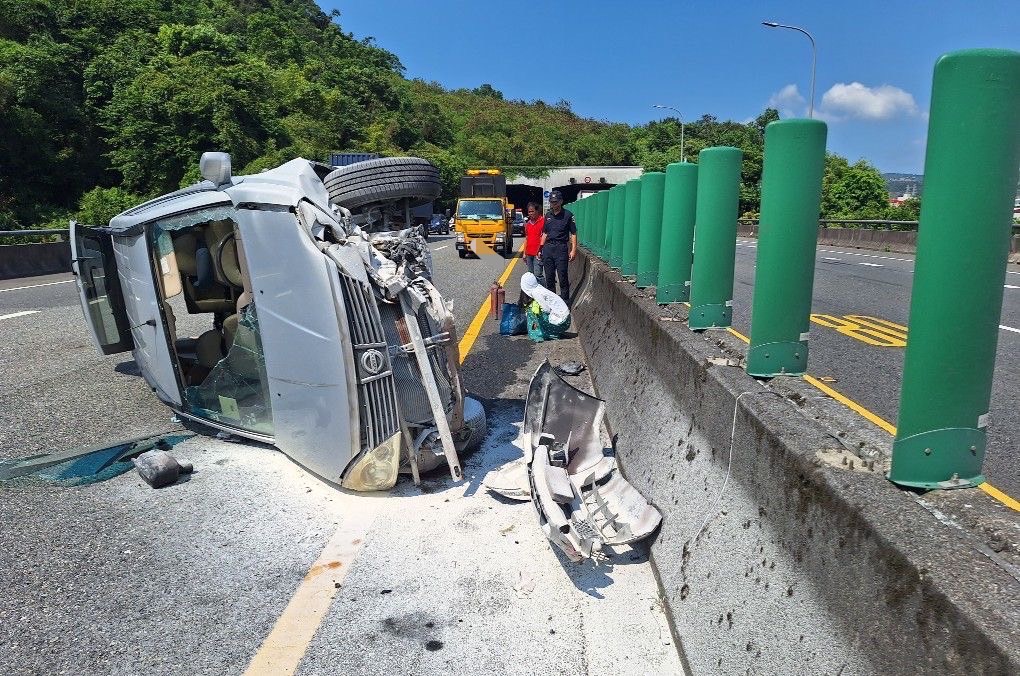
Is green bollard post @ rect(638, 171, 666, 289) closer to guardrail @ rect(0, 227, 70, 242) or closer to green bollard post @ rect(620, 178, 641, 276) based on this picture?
green bollard post @ rect(620, 178, 641, 276)

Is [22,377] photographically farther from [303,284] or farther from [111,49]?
[111,49]

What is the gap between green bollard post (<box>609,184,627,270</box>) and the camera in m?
9.67

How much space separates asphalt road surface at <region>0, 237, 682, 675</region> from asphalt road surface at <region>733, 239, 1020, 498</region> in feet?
5.72

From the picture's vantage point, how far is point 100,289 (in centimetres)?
612

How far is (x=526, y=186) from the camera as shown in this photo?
47.1 metres

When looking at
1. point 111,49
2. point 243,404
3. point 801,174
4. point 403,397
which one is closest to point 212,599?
point 403,397

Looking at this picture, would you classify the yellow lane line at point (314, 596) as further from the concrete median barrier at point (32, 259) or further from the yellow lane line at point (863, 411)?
the concrete median barrier at point (32, 259)

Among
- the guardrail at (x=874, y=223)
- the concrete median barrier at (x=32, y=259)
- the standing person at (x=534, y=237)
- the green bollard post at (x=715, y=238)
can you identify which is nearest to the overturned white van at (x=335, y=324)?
the green bollard post at (x=715, y=238)

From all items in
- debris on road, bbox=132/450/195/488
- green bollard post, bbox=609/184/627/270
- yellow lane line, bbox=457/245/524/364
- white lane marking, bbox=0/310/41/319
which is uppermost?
green bollard post, bbox=609/184/627/270

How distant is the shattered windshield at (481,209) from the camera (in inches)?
1067

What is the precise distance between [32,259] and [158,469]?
701 inches

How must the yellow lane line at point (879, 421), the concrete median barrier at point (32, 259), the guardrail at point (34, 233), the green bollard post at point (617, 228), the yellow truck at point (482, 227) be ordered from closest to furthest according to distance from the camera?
1. the yellow lane line at point (879, 421)
2. the green bollard post at point (617, 228)
3. the concrete median barrier at point (32, 259)
4. the guardrail at point (34, 233)
5. the yellow truck at point (482, 227)

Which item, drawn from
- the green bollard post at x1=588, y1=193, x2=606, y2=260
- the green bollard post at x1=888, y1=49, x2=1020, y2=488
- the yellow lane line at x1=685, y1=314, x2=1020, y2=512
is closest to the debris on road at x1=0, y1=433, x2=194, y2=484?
the yellow lane line at x1=685, y1=314, x2=1020, y2=512

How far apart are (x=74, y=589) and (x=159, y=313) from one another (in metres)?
2.55
